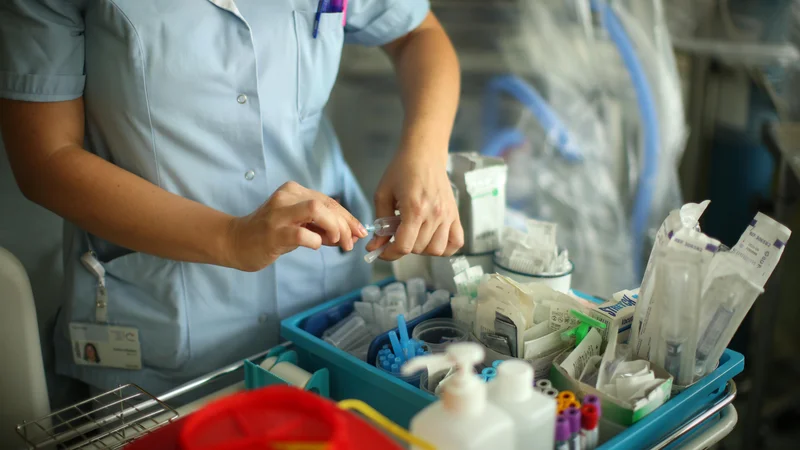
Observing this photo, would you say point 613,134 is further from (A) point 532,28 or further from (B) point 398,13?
(B) point 398,13

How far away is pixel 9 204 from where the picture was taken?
1530mm

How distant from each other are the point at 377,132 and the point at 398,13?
1.25 metres

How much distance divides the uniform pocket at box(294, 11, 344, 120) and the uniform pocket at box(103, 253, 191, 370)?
36 centimetres

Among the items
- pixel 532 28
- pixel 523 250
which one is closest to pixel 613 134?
pixel 532 28

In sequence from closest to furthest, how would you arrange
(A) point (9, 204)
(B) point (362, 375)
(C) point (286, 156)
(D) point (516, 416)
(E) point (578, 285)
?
(D) point (516, 416) < (B) point (362, 375) < (C) point (286, 156) < (A) point (9, 204) < (E) point (578, 285)

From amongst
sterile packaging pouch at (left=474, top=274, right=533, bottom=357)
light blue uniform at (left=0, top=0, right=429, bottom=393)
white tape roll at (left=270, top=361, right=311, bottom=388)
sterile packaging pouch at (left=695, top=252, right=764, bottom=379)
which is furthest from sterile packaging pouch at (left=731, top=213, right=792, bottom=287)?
light blue uniform at (left=0, top=0, right=429, bottom=393)

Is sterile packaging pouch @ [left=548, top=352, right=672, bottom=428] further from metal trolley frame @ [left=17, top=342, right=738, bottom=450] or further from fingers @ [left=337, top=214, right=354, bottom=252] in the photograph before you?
fingers @ [left=337, top=214, right=354, bottom=252]

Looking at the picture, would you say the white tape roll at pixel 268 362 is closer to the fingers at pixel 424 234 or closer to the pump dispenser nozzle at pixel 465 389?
the fingers at pixel 424 234

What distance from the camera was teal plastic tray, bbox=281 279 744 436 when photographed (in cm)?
89

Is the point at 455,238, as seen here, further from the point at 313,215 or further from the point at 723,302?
the point at 723,302

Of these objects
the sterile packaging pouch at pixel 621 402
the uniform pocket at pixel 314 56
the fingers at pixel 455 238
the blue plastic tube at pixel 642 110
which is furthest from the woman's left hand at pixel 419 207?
the blue plastic tube at pixel 642 110

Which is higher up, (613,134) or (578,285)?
(613,134)

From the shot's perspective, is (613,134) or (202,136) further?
(613,134)

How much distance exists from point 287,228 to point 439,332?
0.30m
